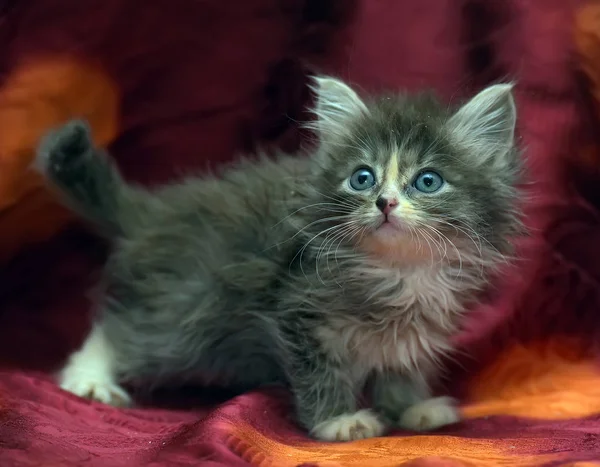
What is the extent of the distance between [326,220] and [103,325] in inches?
22.7

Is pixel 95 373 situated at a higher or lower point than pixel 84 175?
lower

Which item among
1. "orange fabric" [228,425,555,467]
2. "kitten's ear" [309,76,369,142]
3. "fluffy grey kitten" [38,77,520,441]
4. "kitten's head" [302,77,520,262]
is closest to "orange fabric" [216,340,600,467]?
"orange fabric" [228,425,555,467]

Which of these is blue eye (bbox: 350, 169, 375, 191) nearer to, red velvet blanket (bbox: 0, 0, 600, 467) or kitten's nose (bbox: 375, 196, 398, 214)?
kitten's nose (bbox: 375, 196, 398, 214)

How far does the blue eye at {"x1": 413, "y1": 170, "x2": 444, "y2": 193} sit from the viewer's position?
4.06 ft

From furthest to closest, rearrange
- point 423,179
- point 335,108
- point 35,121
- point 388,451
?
1. point 35,121
2. point 335,108
3. point 423,179
4. point 388,451

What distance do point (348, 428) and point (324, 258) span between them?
30 cm

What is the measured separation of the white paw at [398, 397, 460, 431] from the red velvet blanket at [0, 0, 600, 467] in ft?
0.50

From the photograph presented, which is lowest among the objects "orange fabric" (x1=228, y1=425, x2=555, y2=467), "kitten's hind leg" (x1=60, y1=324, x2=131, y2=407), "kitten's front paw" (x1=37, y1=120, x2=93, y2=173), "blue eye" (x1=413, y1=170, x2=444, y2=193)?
"orange fabric" (x1=228, y1=425, x2=555, y2=467)

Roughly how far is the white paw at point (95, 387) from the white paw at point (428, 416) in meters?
0.55

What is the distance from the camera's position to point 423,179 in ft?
4.08

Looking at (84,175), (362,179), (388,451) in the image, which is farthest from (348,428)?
(84,175)

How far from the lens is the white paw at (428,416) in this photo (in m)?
1.34

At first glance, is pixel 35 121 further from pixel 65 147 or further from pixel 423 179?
pixel 423 179

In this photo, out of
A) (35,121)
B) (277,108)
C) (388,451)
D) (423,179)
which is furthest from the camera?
(277,108)
